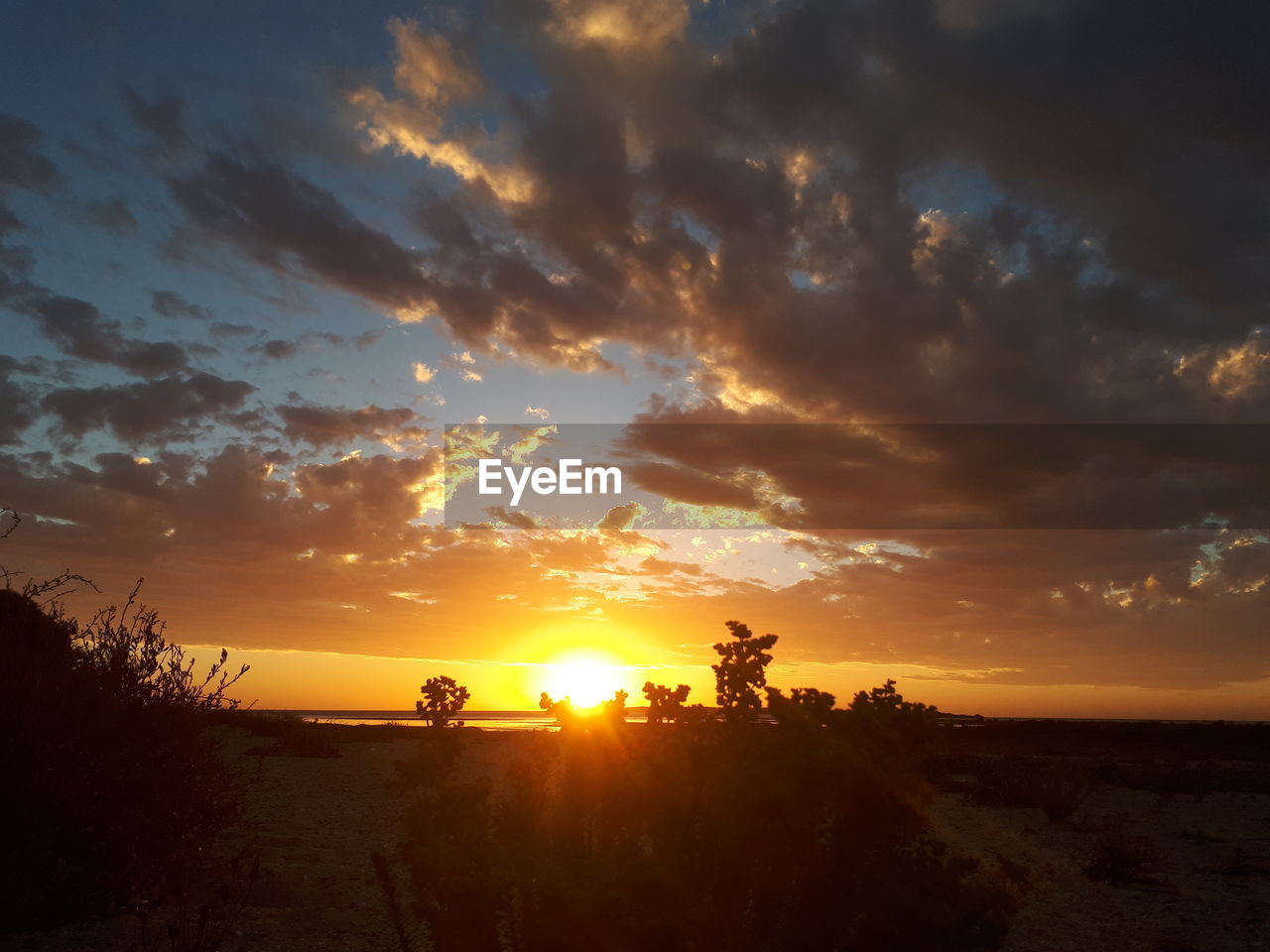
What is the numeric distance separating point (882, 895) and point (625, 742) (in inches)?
66.8

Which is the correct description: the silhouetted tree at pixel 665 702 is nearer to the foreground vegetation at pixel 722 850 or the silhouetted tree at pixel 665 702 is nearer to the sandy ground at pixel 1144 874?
the foreground vegetation at pixel 722 850

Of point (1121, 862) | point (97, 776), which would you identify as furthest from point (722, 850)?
point (1121, 862)

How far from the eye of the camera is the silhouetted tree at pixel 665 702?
551 cm

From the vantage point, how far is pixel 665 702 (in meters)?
5.53

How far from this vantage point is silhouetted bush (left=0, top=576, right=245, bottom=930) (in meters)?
6.93

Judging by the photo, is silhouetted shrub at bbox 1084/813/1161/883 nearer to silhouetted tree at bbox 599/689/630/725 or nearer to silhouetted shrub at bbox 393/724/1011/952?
silhouetted shrub at bbox 393/724/1011/952

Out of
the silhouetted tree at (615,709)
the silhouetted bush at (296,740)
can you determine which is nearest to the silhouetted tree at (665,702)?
the silhouetted tree at (615,709)

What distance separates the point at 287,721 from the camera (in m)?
28.5

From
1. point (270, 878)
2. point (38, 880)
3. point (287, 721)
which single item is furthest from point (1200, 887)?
point (287, 721)

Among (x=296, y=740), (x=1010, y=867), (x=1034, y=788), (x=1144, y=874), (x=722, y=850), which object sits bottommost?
(x=1144, y=874)

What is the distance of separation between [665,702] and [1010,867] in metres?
2.30

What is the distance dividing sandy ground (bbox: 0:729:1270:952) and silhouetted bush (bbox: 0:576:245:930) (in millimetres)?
403

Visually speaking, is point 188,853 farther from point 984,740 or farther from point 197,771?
point 984,740

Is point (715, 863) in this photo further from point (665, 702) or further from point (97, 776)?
point (97, 776)
